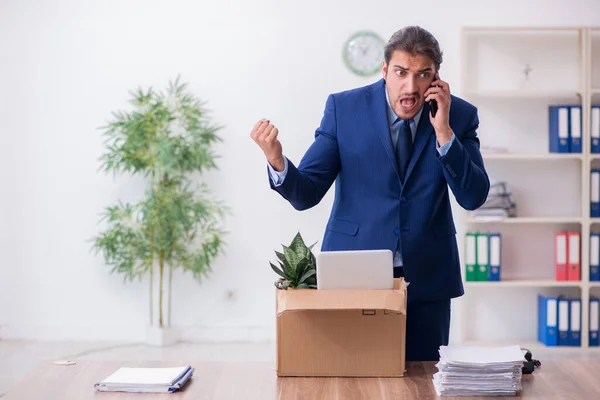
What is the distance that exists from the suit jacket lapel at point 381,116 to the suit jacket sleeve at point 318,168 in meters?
0.13

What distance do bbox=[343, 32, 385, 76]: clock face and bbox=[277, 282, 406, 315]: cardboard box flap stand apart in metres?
3.60

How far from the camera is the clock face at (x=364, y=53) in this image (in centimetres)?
536

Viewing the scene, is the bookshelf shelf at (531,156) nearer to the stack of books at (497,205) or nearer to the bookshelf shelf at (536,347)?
the stack of books at (497,205)

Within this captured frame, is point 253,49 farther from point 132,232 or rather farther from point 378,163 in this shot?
point 378,163

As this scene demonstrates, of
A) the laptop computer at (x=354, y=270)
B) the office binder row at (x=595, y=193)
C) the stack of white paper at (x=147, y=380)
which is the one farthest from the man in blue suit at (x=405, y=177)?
the office binder row at (x=595, y=193)

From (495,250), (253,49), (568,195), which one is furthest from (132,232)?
(568,195)

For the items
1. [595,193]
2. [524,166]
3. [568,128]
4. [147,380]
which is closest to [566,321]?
[595,193]

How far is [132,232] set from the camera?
5297mm

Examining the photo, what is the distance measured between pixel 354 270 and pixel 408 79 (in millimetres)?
630

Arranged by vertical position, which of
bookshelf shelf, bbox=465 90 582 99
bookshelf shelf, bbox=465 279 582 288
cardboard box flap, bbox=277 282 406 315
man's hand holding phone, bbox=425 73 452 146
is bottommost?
bookshelf shelf, bbox=465 279 582 288

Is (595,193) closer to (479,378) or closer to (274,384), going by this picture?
(479,378)

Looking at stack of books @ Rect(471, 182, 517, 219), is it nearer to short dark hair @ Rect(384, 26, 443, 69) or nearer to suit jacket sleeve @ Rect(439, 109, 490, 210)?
suit jacket sleeve @ Rect(439, 109, 490, 210)

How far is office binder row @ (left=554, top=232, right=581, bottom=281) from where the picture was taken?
17.1 feet

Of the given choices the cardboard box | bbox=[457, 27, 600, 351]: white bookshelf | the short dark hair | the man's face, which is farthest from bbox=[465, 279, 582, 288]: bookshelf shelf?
the cardboard box
